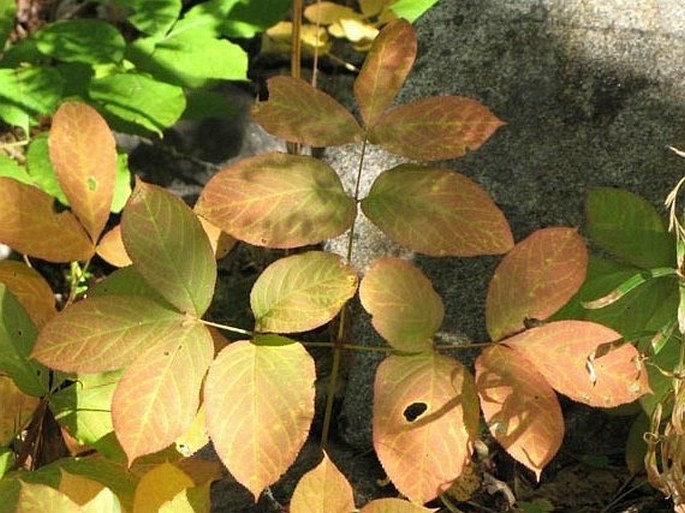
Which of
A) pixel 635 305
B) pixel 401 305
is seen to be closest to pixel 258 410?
pixel 401 305

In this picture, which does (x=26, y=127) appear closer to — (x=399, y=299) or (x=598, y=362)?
(x=399, y=299)

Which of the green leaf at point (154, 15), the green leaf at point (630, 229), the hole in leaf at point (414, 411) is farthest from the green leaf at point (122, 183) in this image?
the green leaf at point (630, 229)

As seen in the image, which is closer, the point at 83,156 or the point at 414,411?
the point at 83,156

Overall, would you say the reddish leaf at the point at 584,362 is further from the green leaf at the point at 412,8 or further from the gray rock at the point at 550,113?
the green leaf at the point at 412,8

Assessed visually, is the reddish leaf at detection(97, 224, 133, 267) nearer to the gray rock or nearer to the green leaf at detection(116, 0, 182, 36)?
the gray rock

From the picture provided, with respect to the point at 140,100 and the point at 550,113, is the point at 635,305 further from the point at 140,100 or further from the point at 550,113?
the point at 140,100

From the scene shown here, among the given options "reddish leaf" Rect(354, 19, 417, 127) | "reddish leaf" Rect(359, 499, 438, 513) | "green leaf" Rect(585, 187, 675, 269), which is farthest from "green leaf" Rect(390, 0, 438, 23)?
"reddish leaf" Rect(359, 499, 438, 513)
